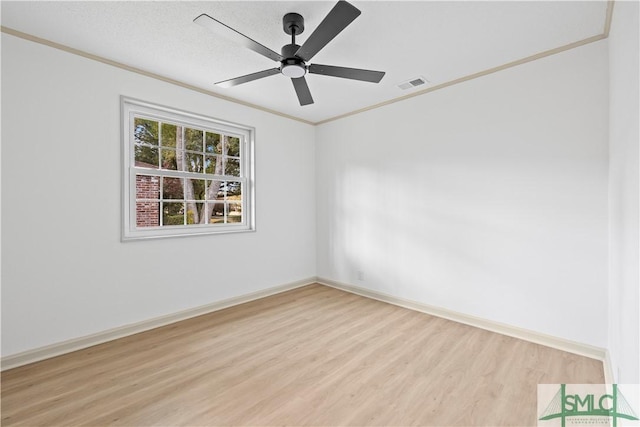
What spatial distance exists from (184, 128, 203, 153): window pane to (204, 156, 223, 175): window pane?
0.47 ft

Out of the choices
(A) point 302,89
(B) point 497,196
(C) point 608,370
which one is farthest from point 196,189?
(C) point 608,370

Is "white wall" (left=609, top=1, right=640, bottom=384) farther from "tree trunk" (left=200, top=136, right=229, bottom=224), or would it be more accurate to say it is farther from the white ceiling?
"tree trunk" (left=200, top=136, right=229, bottom=224)

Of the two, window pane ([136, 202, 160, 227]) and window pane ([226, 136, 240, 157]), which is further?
window pane ([226, 136, 240, 157])

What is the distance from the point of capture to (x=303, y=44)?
6.53 feet

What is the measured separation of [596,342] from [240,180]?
12.7 feet

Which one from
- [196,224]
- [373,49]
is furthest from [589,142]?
[196,224]

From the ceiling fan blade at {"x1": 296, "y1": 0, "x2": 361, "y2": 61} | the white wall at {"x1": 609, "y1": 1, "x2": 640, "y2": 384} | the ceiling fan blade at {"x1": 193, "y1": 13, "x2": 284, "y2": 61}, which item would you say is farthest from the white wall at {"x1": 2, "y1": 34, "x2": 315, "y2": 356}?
the white wall at {"x1": 609, "y1": 1, "x2": 640, "y2": 384}

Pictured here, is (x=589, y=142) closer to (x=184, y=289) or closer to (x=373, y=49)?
(x=373, y=49)

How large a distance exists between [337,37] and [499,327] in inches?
118

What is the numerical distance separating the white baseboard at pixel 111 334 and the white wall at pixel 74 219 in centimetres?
5

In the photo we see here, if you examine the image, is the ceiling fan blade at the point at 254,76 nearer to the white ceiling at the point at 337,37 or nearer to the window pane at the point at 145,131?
the white ceiling at the point at 337,37

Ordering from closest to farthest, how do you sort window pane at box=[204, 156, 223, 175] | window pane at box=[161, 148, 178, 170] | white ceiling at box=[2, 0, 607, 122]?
white ceiling at box=[2, 0, 607, 122] < window pane at box=[161, 148, 178, 170] < window pane at box=[204, 156, 223, 175]

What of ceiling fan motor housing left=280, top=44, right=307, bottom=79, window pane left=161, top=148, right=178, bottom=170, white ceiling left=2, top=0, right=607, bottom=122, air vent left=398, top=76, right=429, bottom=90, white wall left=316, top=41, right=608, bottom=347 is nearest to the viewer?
white ceiling left=2, top=0, right=607, bottom=122

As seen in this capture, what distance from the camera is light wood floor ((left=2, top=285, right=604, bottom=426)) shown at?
1.74m
